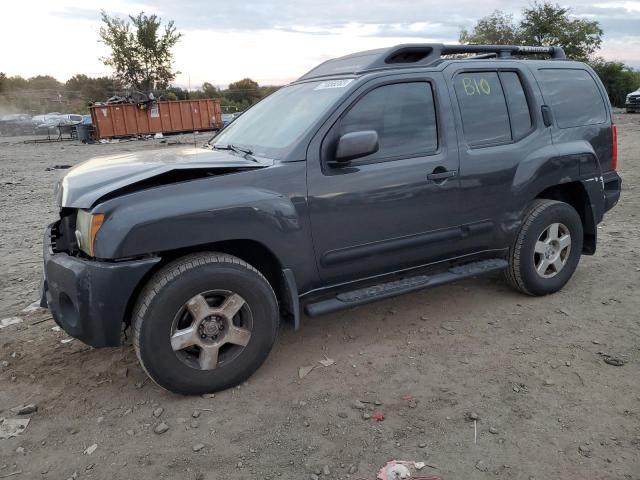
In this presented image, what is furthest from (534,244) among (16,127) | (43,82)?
(43,82)

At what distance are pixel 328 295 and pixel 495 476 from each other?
4.87 ft

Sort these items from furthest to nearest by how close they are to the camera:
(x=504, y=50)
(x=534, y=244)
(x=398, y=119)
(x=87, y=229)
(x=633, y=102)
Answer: (x=633, y=102) < (x=504, y=50) < (x=534, y=244) < (x=398, y=119) < (x=87, y=229)

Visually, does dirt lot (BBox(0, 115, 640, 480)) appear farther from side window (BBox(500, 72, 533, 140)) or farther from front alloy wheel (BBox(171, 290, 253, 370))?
side window (BBox(500, 72, 533, 140))

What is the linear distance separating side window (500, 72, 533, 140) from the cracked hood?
2029 mm

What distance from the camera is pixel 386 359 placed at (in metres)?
3.47

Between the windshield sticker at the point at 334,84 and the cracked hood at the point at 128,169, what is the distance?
760 mm

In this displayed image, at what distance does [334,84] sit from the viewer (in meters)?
3.61

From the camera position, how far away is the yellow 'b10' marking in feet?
12.6

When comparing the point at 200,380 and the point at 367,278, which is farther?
the point at 367,278

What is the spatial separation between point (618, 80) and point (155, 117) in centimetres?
2746

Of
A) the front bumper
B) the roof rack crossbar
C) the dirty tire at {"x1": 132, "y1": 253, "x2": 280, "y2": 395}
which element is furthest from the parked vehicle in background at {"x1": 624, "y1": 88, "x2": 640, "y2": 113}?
the front bumper

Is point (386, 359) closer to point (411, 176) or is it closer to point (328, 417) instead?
point (328, 417)

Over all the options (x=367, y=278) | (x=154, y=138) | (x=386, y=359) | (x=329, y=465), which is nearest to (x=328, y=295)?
(x=367, y=278)

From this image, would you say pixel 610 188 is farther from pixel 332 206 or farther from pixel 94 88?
pixel 94 88
